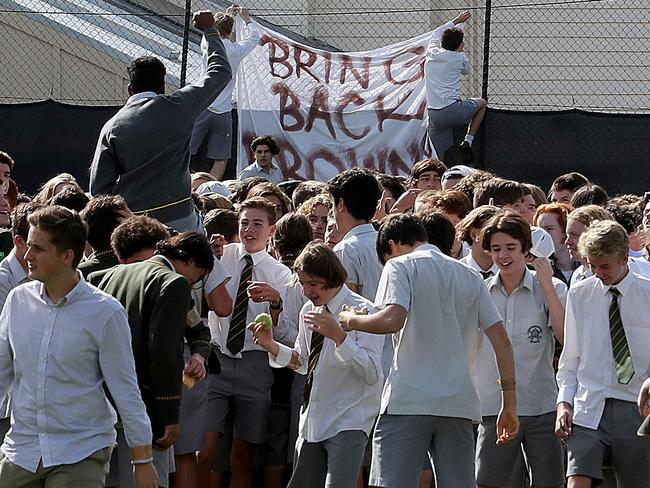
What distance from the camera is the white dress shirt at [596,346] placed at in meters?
7.03

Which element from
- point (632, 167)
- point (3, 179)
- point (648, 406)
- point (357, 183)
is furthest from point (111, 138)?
point (632, 167)

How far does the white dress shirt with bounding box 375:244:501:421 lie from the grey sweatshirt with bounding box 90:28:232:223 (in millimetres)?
2508

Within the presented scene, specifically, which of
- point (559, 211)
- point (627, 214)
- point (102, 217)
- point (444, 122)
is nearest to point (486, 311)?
point (102, 217)

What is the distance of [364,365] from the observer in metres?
7.01

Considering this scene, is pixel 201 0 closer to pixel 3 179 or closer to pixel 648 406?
pixel 3 179

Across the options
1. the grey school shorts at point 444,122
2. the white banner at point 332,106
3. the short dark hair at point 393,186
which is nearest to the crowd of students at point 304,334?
the short dark hair at point 393,186

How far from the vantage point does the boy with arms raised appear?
23.0 ft

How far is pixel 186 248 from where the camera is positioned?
700cm

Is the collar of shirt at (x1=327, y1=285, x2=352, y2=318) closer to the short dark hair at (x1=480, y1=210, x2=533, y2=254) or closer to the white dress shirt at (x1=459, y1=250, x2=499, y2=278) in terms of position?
the short dark hair at (x1=480, y1=210, x2=533, y2=254)

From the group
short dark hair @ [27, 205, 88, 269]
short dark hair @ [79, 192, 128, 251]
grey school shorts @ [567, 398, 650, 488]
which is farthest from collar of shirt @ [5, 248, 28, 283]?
grey school shorts @ [567, 398, 650, 488]

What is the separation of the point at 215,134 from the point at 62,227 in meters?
7.83

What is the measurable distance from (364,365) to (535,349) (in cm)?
109

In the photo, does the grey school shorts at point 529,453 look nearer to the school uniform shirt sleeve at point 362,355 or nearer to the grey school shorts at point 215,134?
the school uniform shirt sleeve at point 362,355

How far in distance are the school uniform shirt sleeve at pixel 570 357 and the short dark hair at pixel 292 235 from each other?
183cm
